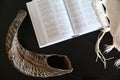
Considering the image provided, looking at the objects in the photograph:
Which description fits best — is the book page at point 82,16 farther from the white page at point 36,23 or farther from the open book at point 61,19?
the white page at point 36,23

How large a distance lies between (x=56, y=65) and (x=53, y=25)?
123 mm

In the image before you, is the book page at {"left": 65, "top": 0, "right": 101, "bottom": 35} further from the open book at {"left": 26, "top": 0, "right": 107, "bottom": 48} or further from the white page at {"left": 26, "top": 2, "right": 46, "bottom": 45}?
the white page at {"left": 26, "top": 2, "right": 46, "bottom": 45}

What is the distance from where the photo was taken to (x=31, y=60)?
764 mm

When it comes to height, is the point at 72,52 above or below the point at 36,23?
below

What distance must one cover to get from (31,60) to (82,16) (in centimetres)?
20

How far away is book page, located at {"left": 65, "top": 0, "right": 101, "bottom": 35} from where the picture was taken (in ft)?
2.55

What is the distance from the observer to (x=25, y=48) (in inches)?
31.0

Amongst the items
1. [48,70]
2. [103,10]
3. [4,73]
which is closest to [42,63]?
[48,70]

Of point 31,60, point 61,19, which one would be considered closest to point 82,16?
point 61,19

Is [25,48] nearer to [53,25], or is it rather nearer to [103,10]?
[53,25]

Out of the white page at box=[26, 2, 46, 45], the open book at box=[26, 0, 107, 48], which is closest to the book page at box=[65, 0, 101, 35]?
the open book at box=[26, 0, 107, 48]

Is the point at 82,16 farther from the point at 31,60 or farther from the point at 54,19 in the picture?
the point at 31,60

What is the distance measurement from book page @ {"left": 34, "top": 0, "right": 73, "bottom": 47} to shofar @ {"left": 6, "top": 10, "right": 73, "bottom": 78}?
0.06 meters

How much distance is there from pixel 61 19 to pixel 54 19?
0.07ft
